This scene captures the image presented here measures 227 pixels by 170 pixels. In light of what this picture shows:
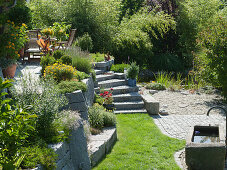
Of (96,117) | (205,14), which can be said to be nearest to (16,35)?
(96,117)

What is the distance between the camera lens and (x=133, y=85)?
11.7 m

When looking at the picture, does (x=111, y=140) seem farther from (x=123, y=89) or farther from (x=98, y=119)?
(x=123, y=89)

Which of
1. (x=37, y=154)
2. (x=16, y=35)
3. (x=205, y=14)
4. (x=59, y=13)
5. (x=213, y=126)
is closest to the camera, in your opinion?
(x=37, y=154)

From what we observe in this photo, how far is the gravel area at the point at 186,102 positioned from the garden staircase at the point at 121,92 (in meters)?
0.86

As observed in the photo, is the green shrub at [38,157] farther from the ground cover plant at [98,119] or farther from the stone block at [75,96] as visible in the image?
the ground cover plant at [98,119]

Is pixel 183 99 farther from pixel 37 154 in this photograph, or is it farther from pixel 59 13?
pixel 37 154

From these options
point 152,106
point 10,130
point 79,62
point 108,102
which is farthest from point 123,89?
point 10,130

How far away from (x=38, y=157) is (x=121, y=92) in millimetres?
7035

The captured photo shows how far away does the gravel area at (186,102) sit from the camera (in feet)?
35.3

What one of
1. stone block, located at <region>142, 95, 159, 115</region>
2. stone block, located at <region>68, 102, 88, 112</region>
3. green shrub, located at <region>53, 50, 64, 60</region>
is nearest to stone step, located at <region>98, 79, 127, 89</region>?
stone block, located at <region>142, 95, 159, 115</region>

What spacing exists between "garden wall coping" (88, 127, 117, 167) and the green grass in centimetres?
11

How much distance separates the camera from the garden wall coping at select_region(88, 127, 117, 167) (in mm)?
6520

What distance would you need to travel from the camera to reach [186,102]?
11.4 m

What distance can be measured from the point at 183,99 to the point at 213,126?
483cm
